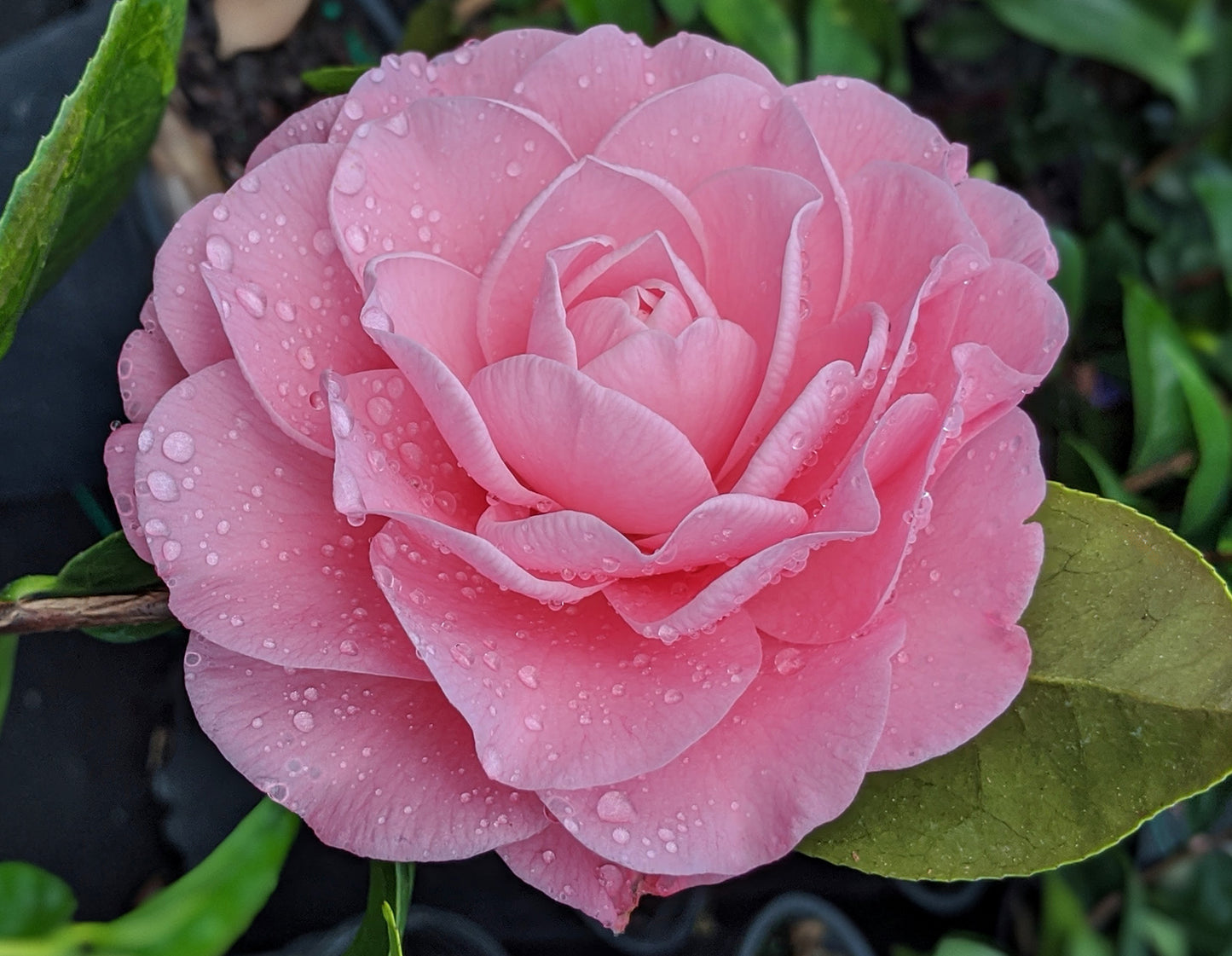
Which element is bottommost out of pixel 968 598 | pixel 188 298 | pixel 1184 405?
pixel 1184 405

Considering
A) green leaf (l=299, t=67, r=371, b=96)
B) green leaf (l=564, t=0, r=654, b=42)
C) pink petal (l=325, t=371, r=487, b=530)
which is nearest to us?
pink petal (l=325, t=371, r=487, b=530)

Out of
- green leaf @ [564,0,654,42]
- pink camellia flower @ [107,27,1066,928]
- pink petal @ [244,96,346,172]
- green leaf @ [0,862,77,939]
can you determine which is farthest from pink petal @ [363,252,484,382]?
green leaf @ [564,0,654,42]

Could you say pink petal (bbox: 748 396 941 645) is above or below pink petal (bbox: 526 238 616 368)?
below

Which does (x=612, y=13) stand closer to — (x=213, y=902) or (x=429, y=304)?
(x=429, y=304)

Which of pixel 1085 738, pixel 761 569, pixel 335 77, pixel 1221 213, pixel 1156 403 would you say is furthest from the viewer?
pixel 1221 213

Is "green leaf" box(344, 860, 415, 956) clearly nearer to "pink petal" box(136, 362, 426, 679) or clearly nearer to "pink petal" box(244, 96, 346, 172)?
"pink petal" box(136, 362, 426, 679)

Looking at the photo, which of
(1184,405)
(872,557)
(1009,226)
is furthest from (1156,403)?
(872,557)
